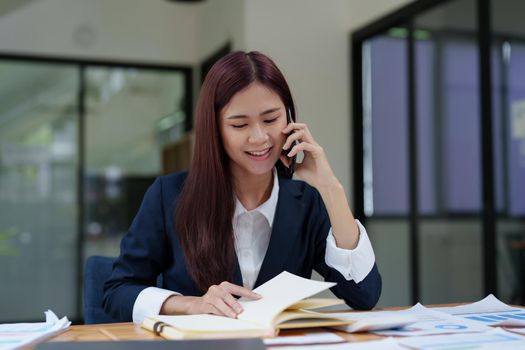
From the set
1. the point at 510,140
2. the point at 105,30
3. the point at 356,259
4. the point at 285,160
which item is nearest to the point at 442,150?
the point at 510,140

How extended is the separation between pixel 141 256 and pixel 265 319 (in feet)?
1.88

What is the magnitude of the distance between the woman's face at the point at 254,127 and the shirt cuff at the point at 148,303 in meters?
0.39

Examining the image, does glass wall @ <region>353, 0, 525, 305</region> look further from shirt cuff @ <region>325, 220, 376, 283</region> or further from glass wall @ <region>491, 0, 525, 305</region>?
shirt cuff @ <region>325, 220, 376, 283</region>

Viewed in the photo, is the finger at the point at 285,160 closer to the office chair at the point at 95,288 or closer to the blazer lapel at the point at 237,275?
the blazer lapel at the point at 237,275

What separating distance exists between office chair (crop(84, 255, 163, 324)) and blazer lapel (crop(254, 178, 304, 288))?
0.29 meters

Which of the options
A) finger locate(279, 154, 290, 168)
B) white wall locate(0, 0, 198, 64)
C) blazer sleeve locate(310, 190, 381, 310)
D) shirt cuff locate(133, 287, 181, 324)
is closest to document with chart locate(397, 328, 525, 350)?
blazer sleeve locate(310, 190, 381, 310)

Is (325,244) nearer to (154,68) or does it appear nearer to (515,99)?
(515,99)

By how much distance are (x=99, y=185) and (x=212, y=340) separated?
17.3 ft

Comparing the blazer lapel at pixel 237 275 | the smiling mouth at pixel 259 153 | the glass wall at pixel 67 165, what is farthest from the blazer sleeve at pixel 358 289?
the glass wall at pixel 67 165

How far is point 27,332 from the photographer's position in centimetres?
122

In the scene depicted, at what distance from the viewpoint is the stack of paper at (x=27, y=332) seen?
1.10 m

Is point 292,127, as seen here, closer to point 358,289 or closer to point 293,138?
point 293,138

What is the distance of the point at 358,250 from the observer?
1.58 metres

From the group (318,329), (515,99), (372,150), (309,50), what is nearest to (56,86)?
(309,50)
